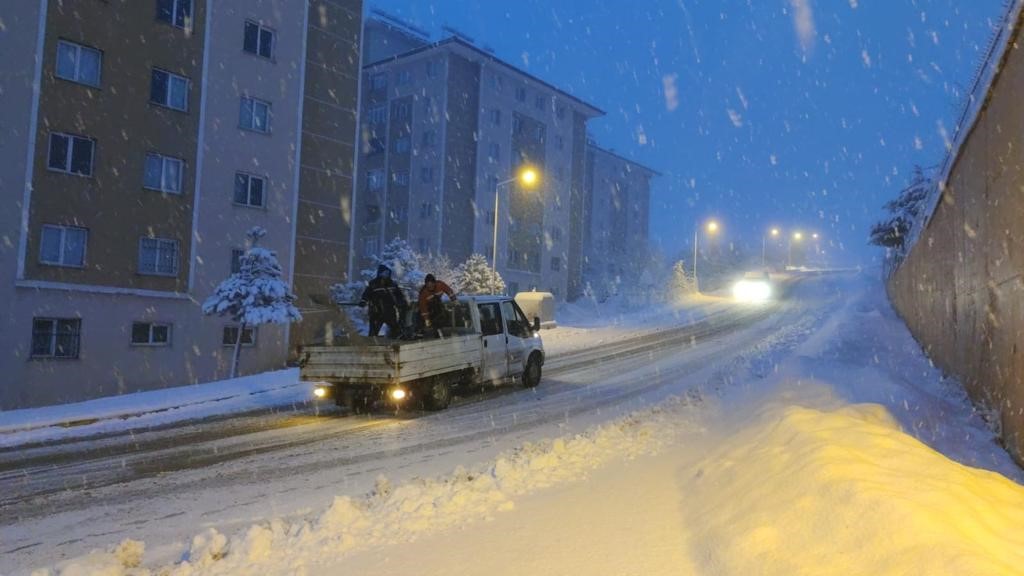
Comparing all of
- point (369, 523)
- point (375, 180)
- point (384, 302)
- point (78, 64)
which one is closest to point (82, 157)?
point (78, 64)

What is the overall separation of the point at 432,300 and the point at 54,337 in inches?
597

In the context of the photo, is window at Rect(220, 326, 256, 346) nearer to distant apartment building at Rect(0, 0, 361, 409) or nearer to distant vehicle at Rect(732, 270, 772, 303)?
distant apartment building at Rect(0, 0, 361, 409)

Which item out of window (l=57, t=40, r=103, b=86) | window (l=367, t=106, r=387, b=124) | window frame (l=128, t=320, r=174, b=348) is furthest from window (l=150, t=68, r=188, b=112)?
window (l=367, t=106, r=387, b=124)

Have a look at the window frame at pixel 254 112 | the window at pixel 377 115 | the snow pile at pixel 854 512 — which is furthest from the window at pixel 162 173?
the window at pixel 377 115

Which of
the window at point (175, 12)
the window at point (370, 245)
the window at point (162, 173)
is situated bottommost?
the window at point (162, 173)

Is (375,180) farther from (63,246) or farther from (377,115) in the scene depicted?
(63,246)

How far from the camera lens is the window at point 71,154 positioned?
72.6 feet

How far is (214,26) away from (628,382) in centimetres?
2078

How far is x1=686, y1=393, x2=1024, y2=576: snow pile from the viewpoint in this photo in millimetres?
3658

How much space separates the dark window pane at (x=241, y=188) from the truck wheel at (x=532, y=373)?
53.6 feet

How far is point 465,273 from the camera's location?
3794 centimetres

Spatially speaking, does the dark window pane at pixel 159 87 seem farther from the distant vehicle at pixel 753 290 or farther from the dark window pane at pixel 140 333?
the distant vehicle at pixel 753 290

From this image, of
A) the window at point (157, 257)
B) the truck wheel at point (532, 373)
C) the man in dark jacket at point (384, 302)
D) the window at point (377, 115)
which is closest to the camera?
the man in dark jacket at point (384, 302)

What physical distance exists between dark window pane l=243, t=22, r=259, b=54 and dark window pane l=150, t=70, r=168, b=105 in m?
3.92
